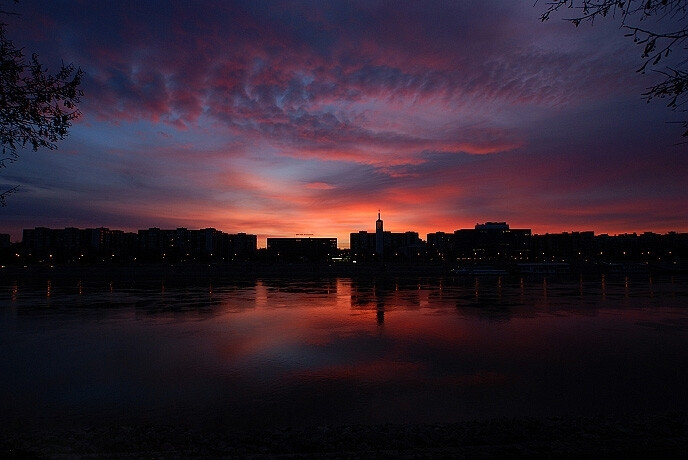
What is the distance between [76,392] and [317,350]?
33.2 feet

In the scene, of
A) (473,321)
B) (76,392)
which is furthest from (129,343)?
(473,321)

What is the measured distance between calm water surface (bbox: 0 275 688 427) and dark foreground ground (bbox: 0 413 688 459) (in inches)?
69.6

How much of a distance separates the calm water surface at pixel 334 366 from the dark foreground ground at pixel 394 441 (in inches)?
69.6

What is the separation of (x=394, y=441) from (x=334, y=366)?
8853 mm

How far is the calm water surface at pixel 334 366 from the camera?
12680 mm

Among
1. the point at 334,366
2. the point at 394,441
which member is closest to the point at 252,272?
the point at 334,366

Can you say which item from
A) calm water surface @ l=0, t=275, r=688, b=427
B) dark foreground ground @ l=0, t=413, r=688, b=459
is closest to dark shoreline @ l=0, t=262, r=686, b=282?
calm water surface @ l=0, t=275, r=688, b=427

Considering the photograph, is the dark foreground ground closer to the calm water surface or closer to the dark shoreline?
the calm water surface

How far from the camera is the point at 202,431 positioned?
35.4ft

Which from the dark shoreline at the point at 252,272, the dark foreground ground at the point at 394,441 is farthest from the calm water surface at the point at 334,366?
the dark shoreline at the point at 252,272


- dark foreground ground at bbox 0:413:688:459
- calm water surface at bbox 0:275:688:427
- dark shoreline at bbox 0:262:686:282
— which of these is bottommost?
calm water surface at bbox 0:275:688:427

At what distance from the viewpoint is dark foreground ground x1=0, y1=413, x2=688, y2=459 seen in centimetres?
787

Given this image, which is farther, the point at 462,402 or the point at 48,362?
the point at 48,362

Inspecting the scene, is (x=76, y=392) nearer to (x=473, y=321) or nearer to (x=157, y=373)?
(x=157, y=373)
